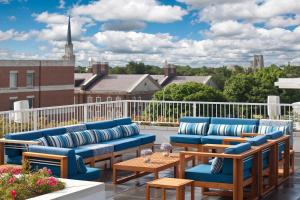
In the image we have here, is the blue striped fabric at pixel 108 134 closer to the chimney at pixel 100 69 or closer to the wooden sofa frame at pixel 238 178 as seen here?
the wooden sofa frame at pixel 238 178

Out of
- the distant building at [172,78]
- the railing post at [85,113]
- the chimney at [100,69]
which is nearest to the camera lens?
the railing post at [85,113]

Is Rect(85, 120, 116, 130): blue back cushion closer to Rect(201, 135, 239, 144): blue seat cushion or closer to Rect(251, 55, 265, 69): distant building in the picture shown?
Rect(201, 135, 239, 144): blue seat cushion

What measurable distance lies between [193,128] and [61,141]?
3.13 metres

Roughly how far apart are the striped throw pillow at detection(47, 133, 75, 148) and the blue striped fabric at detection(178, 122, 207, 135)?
2.75 m

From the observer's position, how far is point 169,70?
71.4m

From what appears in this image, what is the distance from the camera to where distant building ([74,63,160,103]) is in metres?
58.6

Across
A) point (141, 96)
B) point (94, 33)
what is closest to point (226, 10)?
point (141, 96)

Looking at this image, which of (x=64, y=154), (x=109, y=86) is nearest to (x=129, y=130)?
(x=64, y=154)

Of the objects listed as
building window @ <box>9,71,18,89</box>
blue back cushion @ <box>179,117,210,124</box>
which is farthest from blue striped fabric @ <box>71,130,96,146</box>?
building window @ <box>9,71,18,89</box>

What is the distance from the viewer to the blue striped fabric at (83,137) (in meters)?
8.79

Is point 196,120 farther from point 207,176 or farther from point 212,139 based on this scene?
point 207,176

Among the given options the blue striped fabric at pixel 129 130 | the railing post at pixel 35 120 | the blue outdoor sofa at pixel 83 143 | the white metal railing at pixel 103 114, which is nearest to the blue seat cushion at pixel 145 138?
the blue outdoor sofa at pixel 83 143

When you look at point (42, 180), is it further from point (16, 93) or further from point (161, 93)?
point (16, 93)

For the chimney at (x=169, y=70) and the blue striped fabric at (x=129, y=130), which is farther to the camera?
the chimney at (x=169, y=70)
